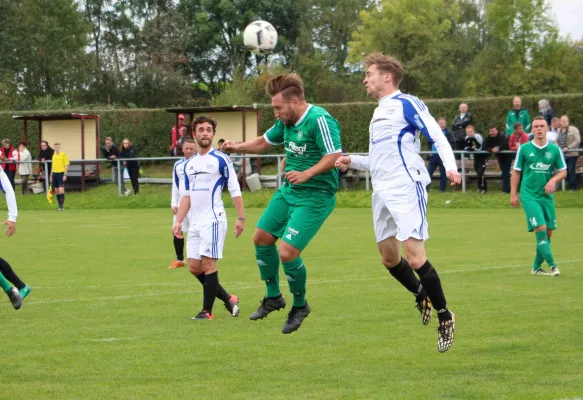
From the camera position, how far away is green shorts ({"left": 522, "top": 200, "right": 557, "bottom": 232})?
1264cm

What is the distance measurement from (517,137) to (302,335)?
18.6m

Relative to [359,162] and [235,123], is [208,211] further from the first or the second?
[235,123]

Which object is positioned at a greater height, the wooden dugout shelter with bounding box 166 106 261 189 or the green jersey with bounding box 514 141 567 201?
the wooden dugout shelter with bounding box 166 106 261 189

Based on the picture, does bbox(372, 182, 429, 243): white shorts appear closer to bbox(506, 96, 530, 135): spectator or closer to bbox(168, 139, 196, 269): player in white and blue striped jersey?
bbox(168, 139, 196, 269): player in white and blue striped jersey

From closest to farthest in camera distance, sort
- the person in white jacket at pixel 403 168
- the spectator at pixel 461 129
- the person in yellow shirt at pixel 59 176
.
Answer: the person in white jacket at pixel 403 168
the spectator at pixel 461 129
the person in yellow shirt at pixel 59 176

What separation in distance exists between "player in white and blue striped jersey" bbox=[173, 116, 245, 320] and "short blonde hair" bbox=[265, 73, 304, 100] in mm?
1746

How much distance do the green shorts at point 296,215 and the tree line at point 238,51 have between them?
38519mm

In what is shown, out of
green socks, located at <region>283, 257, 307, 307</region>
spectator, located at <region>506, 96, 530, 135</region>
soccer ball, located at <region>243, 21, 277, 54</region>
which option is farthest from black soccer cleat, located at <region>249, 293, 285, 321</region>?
spectator, located at <region>506, 96, 530, 135</region>

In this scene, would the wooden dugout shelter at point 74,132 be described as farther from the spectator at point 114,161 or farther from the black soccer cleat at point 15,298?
the black soccer cleat at point 15,298

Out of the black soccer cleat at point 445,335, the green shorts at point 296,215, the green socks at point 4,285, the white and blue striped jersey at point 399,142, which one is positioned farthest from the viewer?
the green socks at point 4,285

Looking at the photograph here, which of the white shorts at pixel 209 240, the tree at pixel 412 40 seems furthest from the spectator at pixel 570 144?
the tree at pixel 412 40

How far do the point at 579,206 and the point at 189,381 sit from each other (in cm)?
1992

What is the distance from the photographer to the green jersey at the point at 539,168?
12.7 meters

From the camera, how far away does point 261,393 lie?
635 centimetres
